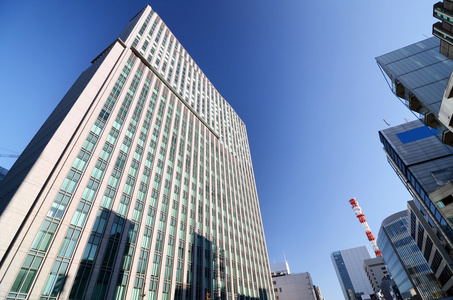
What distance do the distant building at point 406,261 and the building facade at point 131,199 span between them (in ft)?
210

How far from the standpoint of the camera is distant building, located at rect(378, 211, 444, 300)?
77.9m

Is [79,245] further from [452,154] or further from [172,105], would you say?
[452,154]

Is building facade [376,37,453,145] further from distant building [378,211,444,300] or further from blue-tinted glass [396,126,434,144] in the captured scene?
distant building [378,211,444,300]

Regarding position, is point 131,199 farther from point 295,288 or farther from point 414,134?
point 295,288

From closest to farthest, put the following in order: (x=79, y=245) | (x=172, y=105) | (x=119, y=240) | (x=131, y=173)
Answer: (x=79, y=245) < (x=119, y=240) < (x=131, y=173) < (x=172, y=105)

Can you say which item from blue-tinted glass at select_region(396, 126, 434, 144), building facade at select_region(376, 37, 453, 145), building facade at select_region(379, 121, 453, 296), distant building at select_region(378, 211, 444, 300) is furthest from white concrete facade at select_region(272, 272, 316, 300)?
building facade at select_region(376, 37, 453, 145)

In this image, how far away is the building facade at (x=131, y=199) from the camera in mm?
23891

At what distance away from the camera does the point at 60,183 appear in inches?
1059

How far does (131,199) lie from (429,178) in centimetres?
5730

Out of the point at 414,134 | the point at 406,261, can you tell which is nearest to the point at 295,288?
the point at 406,261

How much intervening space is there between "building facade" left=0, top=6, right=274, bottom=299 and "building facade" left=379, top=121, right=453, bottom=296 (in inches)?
1694

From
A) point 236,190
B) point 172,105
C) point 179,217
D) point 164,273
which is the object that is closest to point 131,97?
point 172,105

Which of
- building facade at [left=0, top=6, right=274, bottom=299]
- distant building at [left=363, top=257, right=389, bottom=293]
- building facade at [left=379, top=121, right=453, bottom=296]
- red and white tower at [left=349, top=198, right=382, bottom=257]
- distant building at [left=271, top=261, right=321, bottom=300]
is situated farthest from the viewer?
distant building at [left=363, top=257, right=389, bottom=293]

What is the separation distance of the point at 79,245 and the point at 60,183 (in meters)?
8.22
